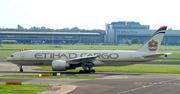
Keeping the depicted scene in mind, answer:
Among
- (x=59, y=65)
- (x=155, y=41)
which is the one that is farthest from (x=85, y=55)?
(x=155, y=41)

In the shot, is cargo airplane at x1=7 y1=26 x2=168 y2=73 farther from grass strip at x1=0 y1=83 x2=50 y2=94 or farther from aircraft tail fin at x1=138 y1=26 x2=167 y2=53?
Result: grass strip at x1=0 y1=83 x2=50 y2=94

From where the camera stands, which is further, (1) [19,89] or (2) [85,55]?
(2) [85,55]

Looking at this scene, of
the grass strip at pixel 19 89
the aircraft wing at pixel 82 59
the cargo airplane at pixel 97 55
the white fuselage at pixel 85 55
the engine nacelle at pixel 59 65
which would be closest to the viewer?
the grass strip at pixel 19 89

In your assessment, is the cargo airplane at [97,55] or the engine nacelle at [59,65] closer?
the engine nacelle at [59,65]

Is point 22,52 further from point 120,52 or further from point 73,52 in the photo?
point 120,52

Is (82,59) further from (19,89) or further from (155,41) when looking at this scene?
(19,89)

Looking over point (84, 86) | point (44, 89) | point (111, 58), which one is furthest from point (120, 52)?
point (44, 89)

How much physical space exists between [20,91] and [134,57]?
23.8 metres

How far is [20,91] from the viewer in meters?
24.2

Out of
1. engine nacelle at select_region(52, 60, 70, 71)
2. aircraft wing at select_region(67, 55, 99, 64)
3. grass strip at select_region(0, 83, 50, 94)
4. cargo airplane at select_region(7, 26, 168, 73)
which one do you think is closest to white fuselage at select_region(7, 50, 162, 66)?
cargo airplane at select_region(7, 26, 168, 73)

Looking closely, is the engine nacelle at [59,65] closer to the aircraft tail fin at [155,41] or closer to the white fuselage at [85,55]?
the white fuselage at [85,55]

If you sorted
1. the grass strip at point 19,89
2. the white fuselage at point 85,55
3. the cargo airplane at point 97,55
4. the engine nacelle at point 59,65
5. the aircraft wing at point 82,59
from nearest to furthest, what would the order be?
the grass strip at point 19,89 < the engine nacelle at point 59,65 < the aircraft wing at point 82,59 < the cargo airplane at point 97,55 < the white fuselage at point 85,55

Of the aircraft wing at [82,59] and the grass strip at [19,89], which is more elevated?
the aircraft wing at [82,59]

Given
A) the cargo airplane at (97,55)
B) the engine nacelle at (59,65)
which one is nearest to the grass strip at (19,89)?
the engine nacelle at (59,65)
